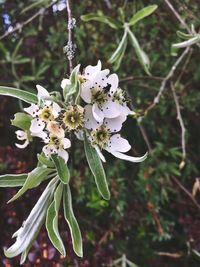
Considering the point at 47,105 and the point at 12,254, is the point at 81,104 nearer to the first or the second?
the point at 47,105

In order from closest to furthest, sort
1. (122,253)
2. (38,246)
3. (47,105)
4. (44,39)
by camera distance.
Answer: (47,105), (38,246), (122,253), (44,39)

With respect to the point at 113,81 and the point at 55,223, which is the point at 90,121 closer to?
the point at 113,81

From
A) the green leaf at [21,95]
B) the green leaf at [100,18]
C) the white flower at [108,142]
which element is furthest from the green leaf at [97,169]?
the green leaf at [100,18]

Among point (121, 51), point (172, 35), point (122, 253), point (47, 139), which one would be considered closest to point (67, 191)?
point (47, 139)

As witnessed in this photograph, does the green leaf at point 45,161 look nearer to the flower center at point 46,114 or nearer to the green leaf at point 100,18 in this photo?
the flower center at point 46,114

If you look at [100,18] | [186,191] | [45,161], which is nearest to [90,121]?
[45,161]

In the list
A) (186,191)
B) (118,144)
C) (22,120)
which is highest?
(22,120)

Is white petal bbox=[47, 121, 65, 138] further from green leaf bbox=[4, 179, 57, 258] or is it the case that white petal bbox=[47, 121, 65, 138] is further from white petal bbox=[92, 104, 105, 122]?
green leaf bbox=[4, 179, 57, 258]
